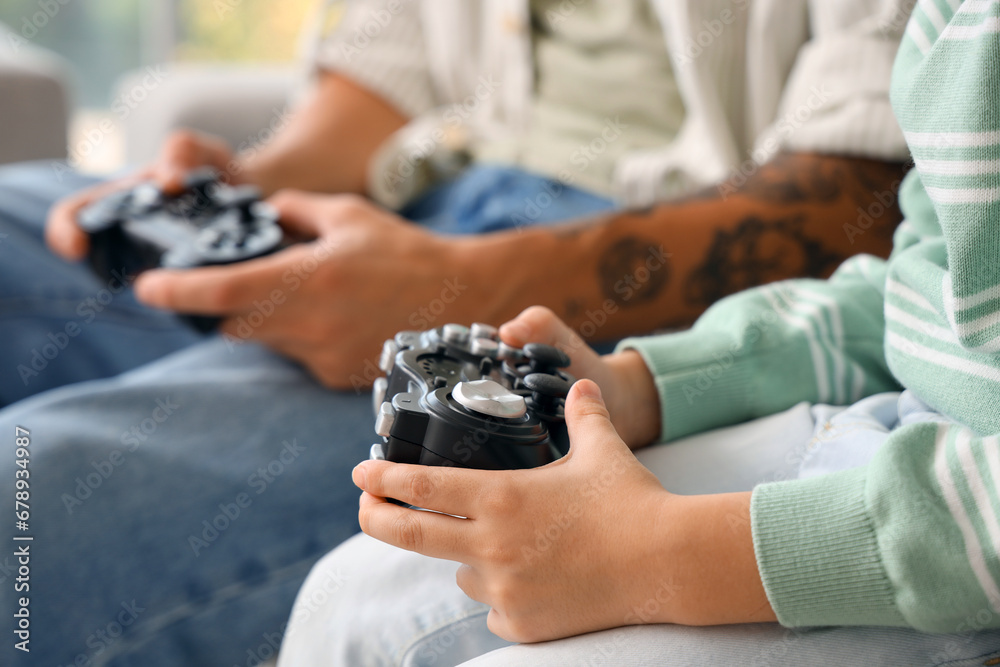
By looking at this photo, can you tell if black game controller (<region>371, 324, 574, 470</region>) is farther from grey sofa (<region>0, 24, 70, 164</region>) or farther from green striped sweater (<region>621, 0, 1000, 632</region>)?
grey sofa (<region>0, 24, 70, 164</region>)

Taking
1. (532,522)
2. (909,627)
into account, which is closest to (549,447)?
(532,522)

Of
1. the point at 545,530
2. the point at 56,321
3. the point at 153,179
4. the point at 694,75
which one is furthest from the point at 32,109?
the point at 545,530

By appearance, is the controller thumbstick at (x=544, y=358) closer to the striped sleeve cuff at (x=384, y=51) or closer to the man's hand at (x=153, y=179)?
the man's hand at (x=153, y=179)

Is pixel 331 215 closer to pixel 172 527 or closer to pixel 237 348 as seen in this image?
pixel 237 348

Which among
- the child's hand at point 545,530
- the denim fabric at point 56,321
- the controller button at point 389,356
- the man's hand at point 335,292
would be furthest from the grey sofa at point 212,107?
the child's hand at point 545,530

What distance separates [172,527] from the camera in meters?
0.51

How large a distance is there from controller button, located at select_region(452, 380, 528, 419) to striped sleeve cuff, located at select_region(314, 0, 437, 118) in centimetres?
76

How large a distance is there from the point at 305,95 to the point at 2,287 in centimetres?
50

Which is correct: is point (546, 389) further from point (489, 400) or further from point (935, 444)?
point (935, 444)

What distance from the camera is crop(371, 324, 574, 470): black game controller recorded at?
13.4 inches

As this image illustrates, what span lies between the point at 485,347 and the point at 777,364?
17 centimetres

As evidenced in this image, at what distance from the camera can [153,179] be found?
0.85 meters

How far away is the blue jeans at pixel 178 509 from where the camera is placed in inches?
19.2

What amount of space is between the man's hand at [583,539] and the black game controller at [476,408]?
0.5 inches
